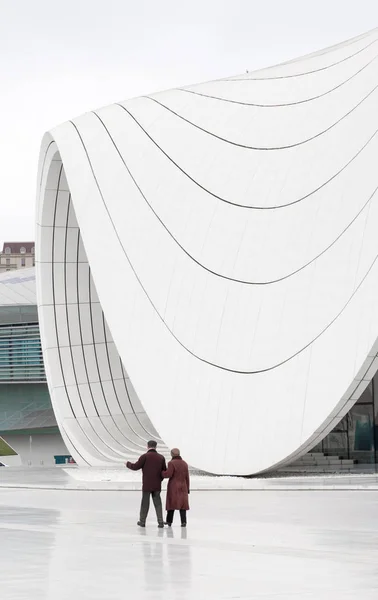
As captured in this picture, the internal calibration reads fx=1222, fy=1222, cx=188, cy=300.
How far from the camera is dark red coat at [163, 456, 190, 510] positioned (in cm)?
1559

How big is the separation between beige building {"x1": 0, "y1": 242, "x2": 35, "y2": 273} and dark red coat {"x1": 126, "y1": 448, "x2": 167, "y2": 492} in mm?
144783

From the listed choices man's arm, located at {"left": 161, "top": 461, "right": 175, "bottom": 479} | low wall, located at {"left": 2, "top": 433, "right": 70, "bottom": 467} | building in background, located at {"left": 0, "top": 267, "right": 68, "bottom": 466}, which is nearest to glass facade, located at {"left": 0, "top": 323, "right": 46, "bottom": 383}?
building in background, located at {"left": 0, "top": 267, "right": 68, "bottom": 466}

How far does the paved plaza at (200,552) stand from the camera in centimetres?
917

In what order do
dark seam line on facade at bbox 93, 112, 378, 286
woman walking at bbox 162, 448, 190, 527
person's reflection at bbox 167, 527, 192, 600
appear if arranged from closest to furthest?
person's reflection at bbox 167, 527, 192, 600, woman walking at bbox 162, 448, 190, 527, dark seam line on facade at bbox 93, 112, 378, 286

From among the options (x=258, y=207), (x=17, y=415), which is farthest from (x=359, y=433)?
(x=17, y=415)

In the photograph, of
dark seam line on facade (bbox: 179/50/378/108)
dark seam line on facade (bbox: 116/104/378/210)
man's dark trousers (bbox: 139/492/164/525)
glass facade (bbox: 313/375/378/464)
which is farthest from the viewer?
glass facade (bbox: 313/375/378/464)

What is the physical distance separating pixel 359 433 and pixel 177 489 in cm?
1881

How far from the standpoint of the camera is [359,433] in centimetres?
3388

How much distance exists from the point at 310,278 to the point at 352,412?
7646 millimetres

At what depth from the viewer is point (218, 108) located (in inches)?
1336

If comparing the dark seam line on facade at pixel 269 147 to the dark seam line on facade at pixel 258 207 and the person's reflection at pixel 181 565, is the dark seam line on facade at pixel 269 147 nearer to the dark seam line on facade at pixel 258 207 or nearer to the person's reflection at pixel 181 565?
the dark seam line on facade at pixel 258 207

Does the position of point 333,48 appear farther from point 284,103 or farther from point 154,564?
point 154,564

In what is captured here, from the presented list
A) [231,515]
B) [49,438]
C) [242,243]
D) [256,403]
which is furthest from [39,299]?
[49,438]

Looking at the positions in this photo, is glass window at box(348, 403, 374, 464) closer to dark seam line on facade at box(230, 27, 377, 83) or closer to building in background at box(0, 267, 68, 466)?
dark seam line on facade at box(230, 27, 377, 83)
